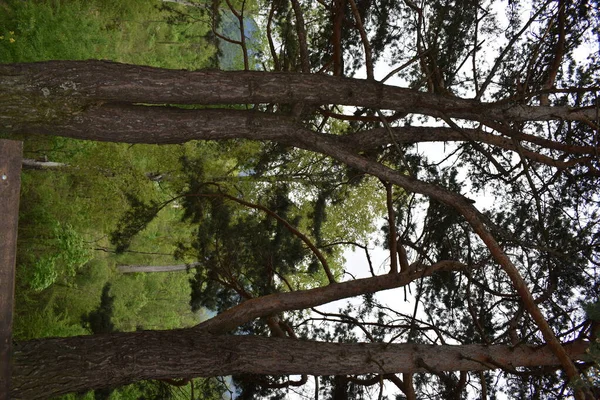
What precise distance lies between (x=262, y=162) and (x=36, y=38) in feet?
17.9

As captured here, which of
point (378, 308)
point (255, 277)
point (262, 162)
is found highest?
point (262, 162)

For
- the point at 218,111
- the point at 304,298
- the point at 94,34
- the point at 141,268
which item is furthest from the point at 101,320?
the point at 141,268

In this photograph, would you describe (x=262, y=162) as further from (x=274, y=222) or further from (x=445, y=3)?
(x=445, y=3)

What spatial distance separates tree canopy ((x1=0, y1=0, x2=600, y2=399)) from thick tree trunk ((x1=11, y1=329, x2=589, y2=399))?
0.01 m

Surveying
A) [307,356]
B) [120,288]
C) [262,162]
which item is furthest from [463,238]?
[120,288]

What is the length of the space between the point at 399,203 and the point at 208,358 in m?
4.26

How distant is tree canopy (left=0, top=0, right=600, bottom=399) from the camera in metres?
5.51

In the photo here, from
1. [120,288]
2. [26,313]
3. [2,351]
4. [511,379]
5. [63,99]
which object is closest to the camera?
[2,351]

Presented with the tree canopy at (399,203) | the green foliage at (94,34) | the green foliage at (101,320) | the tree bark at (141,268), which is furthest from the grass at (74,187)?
the tree canopy at (399,203)

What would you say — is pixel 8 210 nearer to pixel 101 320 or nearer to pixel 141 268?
pixel 101 320

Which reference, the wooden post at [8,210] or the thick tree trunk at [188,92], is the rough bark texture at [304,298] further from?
the wooden post at [8,210]

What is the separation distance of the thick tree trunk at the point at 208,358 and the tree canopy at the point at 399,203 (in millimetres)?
15

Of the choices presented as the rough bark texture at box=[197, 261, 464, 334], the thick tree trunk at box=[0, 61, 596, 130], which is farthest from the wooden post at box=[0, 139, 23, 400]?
the rough bark texture at box=[197, 261, 464, 334]

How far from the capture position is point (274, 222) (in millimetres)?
9938
